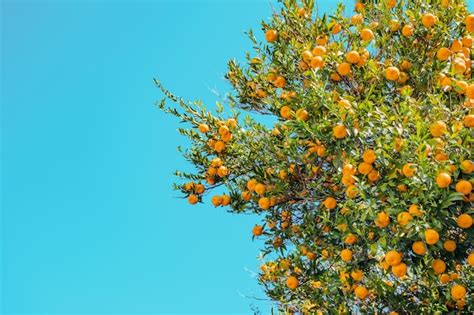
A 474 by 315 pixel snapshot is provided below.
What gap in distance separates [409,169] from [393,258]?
580 mm

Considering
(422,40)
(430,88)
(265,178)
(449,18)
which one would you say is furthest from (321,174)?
(449,18)

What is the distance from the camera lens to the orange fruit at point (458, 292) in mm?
3439

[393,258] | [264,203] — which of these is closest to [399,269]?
[393,258]

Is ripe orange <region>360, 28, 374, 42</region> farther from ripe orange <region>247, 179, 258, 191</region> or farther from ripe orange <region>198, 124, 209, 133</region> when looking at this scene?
ripe orange <region>198, 124, 209, 133</region>

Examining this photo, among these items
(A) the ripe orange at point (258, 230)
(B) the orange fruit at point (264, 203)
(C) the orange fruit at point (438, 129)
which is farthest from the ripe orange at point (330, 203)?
(C) the orange fruit at point (438, 129)

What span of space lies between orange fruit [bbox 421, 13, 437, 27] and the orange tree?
10 mm

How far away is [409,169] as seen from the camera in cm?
296

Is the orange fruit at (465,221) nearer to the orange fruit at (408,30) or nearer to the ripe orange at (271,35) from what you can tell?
the orange fruit at (408,30)

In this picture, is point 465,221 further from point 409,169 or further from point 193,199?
point 193,199

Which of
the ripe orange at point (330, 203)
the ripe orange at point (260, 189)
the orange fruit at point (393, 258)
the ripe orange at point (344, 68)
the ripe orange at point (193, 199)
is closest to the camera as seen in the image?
the orange fruit at point (393, 258)

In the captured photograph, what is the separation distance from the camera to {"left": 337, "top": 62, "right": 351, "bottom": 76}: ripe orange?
388cm

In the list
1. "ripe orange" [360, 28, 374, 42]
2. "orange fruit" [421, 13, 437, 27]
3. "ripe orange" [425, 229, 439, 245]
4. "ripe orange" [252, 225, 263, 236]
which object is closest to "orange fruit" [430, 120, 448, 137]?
"ripe orange" [425, 229, 439, 245]

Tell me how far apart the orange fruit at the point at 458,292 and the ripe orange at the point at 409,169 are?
1040 mm

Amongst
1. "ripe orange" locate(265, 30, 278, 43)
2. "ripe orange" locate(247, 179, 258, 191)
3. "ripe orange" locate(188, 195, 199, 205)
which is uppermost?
"ripe orange" locate(265, 30, 278, 43)
